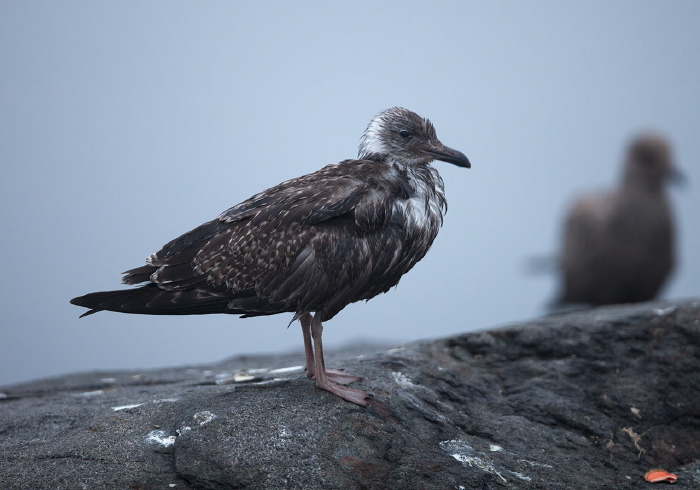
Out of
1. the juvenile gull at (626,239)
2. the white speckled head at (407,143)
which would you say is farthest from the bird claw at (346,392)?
the juvenile gull at (626,239)

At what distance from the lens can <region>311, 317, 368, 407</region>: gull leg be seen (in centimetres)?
466

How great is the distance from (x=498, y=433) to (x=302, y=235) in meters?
1.67

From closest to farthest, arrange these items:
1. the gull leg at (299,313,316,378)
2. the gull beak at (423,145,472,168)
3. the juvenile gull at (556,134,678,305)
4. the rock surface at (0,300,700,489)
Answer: the rock surface at (0,300,700,489) → the gull leg at (299,313,316,378) → the gull beak at (423,145,472,168) → the juvenile gull at (556,134,678,305)

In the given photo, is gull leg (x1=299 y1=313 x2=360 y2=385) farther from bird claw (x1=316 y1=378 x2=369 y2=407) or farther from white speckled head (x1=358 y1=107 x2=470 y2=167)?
white speckled head (x1=358 y1=107 x2=470 y2=167)

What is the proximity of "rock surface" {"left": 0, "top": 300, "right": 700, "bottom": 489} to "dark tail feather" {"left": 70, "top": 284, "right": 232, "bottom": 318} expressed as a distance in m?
0.56

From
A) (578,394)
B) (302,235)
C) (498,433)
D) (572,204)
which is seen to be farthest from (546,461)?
(572,204)

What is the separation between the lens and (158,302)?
16.0 feet

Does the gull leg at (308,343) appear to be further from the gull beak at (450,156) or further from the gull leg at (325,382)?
the gull beak at (450,156)

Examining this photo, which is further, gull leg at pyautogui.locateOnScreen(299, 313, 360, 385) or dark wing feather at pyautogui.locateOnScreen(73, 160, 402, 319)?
gull leg at pyautogui.locateOnScreen(299, 313, 360, 385)

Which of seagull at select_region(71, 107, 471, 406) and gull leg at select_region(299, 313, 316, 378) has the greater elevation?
seagull at select_region(71, 107, 471, 406)

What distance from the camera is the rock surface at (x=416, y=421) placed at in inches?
163

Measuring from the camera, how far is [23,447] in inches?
177

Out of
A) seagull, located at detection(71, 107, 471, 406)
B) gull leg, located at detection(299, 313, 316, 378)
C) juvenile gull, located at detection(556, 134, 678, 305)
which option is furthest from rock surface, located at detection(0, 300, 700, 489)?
juvenile gull, located at detection(556, 134, 678, 305)

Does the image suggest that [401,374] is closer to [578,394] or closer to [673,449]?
[578,394]
